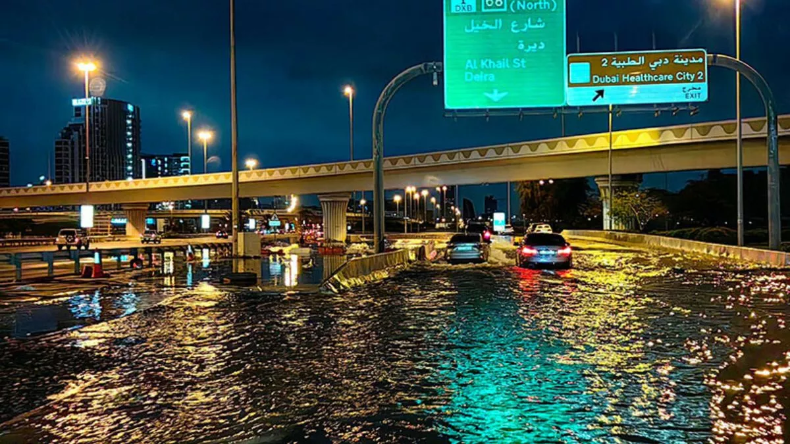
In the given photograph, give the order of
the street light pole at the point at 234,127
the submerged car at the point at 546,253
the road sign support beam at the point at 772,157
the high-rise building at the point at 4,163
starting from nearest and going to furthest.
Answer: the submerged car at the point at 546,253 < the road sign support beam at the point at 772,157 < the street light pole at the point at 234,127 < the high-rise building at the point at 4,163

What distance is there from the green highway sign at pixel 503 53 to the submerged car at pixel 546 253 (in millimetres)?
5712

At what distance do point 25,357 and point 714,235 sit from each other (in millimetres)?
49107

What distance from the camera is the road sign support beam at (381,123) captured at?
25.7m

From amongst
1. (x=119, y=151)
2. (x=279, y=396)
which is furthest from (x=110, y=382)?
(x=119, y=151)

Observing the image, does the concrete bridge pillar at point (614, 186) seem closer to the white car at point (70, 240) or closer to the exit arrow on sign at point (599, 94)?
the exit arrow on sign at point (599, 94)

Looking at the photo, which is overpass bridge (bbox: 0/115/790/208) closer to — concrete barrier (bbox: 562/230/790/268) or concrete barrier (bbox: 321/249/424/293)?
concrete barrier (bbox: 562/230/790/268)

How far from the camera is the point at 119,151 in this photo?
163125mm

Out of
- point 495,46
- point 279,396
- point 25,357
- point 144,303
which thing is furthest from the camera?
point 495,46

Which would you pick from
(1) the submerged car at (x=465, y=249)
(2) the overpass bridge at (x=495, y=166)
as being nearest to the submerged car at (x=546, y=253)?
(1) the submerged car at (x=465, y=249)

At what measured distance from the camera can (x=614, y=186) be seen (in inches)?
2707

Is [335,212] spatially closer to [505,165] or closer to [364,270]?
[505,165]

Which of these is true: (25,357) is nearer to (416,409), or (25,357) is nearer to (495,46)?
(416,409)

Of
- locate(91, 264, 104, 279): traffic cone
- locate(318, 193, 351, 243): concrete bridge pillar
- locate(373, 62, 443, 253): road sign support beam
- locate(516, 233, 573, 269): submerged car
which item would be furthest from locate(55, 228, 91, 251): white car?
locate(516, 233, 573, 269): submerged car

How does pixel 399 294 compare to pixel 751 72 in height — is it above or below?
below
